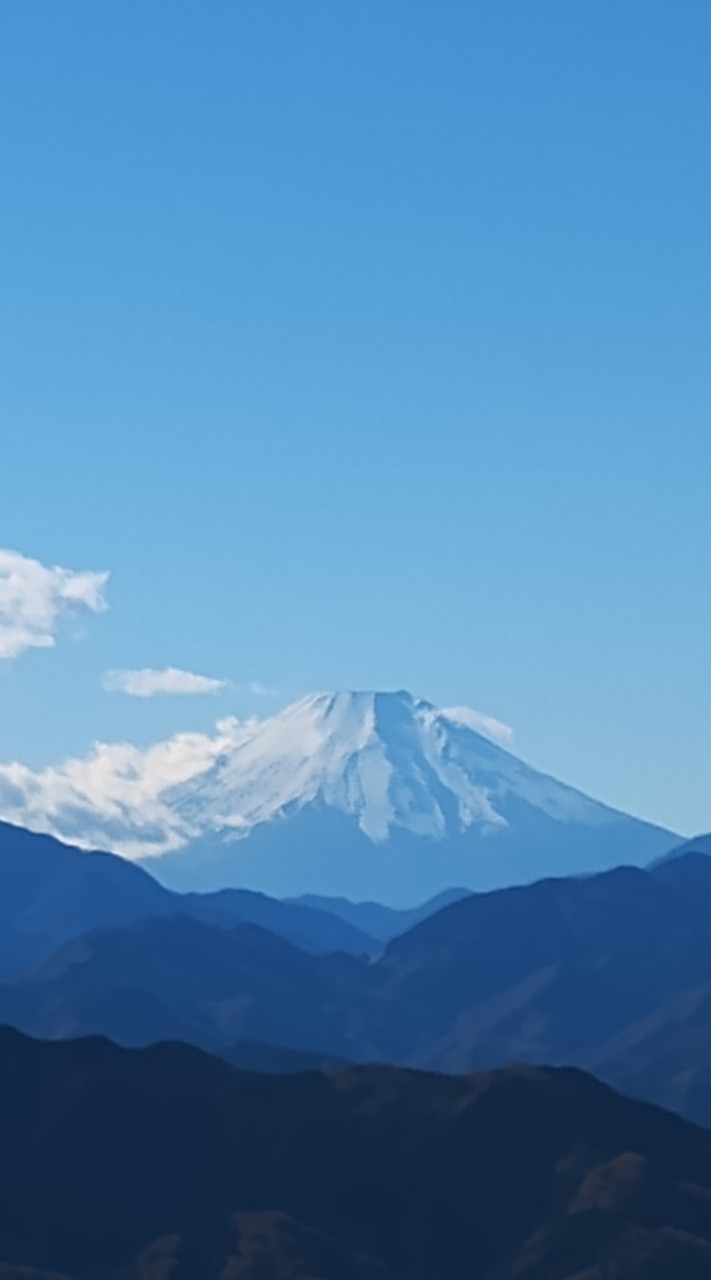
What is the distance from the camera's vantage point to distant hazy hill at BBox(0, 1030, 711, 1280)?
122375 mm

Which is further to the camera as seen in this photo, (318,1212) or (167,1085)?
(167,1085)

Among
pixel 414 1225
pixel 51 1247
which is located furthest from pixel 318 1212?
pixel 51 1247

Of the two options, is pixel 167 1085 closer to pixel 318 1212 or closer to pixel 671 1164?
pixel 318 1212

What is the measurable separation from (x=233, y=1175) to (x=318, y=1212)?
6.32 m

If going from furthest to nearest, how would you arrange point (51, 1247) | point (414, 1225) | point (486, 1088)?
point (486, 1088) < point (414, 1225) < point (51, 1247)

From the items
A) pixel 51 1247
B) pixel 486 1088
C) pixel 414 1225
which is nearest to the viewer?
pixel 51 1247

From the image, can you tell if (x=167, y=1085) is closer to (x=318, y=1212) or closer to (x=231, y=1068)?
(x=231, y=1068)

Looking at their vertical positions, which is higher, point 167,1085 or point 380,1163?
point 167,1085

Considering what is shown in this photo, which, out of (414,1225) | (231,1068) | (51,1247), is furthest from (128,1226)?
(231,1068)

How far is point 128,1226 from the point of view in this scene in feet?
417

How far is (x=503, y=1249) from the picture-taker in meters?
130

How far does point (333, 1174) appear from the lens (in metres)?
135

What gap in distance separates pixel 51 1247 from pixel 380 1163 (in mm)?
21983

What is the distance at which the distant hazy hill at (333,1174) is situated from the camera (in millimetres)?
122375
